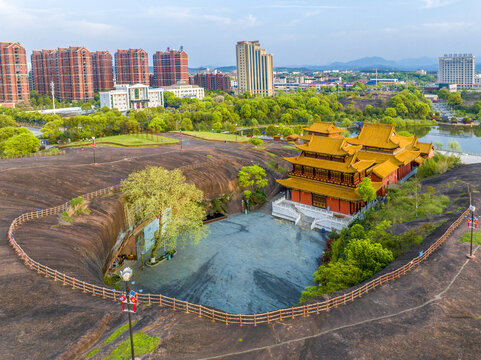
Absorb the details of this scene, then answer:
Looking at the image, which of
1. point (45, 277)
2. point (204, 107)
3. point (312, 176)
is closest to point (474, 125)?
point (204, 107)

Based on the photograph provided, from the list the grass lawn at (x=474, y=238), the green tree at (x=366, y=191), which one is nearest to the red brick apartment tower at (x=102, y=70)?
the green tree at (x=366, y=191)

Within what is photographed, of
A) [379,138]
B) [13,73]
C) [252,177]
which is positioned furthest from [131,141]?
[13,73]

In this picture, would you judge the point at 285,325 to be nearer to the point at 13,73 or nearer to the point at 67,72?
the point at 13,73

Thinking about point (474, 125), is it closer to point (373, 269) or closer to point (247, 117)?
point (247, 117)

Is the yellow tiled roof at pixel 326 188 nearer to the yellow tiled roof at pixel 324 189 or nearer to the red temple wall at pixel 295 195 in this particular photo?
the yellow tiled roof at pixel 324 189

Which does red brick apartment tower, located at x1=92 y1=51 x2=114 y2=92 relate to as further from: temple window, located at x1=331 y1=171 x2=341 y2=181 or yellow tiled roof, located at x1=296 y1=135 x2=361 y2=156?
temple window, located at x1=331 y1=171 x2=341 y2=181

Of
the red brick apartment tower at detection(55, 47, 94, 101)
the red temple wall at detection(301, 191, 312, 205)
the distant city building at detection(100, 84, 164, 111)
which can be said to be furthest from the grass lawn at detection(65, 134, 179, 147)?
the red brick apartment tower at detection(55, 47, 94, 101)
